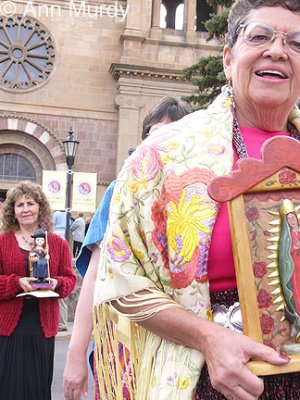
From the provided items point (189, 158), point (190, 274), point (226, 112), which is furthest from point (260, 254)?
point (226, 112)

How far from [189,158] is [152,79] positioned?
69.9 feet

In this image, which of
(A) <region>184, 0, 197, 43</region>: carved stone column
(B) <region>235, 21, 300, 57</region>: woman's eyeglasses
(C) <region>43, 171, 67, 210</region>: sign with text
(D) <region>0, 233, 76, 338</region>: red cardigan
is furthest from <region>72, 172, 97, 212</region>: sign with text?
(B) <region>235, 21, 300, 57</region>: woman's eyeglasses

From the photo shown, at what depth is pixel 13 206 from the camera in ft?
16.4

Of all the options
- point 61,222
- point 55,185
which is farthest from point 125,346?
point 55,185

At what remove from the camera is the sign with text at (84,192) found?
16453mm

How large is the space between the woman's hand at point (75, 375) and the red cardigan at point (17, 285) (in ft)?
7.12

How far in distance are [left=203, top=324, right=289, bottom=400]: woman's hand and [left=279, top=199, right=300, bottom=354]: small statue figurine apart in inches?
3.5

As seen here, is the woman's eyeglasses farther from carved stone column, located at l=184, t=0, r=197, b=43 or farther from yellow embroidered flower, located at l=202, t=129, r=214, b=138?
carved stone column, located at l=184, t=0, r=197, b=43

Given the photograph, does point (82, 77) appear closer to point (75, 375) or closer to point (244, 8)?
point (75, 375)

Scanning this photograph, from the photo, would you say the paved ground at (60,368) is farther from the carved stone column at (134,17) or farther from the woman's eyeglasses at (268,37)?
the carved stone column at (134,17)

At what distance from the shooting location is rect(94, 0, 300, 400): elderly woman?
1.60 m

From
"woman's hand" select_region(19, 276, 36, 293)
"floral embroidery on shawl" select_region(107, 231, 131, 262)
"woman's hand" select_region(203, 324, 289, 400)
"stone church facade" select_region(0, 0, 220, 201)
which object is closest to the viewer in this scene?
"woman's hand" select_region(203, 324, 289, 400)

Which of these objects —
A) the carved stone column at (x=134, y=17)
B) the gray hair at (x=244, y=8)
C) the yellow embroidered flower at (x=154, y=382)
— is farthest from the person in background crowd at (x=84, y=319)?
the carved stone column at (x=134, y=17)

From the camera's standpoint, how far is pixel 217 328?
1567 millimetres
